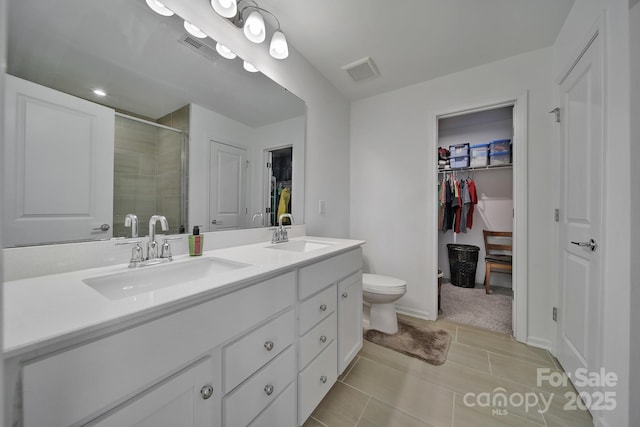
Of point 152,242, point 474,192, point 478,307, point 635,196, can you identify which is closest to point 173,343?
point 152,242

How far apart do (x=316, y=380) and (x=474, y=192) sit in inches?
123

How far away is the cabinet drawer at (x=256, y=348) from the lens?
75 centimetres

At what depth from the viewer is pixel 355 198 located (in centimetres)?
264

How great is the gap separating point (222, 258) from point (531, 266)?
2.25 meters

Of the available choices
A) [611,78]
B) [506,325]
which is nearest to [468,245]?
[506,325]

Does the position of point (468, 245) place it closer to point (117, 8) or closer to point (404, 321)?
point (404, 321)

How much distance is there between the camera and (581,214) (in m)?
1.33

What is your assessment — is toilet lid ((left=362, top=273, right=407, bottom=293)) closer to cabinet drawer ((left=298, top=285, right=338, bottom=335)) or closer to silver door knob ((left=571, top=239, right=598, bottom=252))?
cabinet drawer ((left=298, top=285, right=338, bottom=335))

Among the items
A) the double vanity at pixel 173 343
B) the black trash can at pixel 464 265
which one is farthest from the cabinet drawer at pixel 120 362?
the black trash can at pixel 464 265

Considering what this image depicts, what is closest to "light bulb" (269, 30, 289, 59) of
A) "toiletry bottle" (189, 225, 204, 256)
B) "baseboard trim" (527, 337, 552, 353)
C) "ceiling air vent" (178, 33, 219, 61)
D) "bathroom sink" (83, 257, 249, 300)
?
"ceiling air vent" (178, 33, 219, 61)

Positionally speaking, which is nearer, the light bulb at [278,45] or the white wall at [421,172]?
the light bulb at [278,45]

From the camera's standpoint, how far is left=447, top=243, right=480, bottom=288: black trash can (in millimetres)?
3123

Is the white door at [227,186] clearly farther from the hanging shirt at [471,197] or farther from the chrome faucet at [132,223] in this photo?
the hanging shirt at [471,197]

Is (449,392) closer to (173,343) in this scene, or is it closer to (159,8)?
(173,343)
